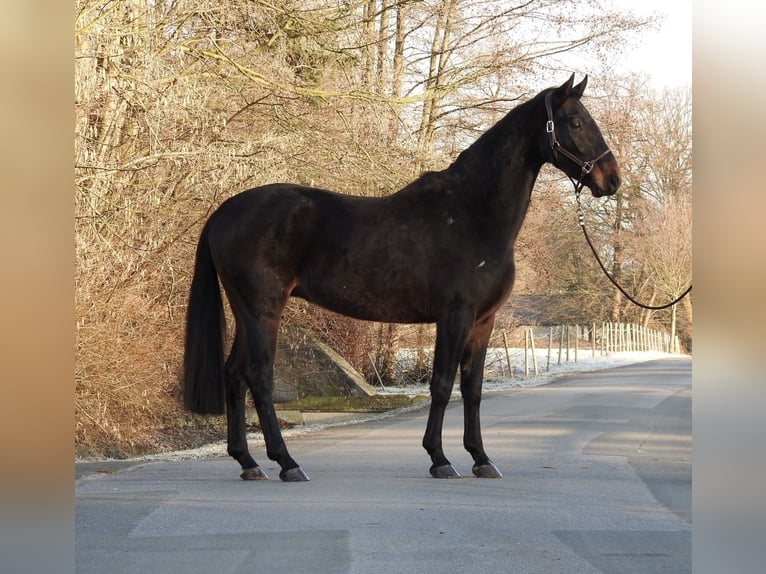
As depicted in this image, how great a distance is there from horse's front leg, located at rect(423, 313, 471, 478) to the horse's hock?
652cm

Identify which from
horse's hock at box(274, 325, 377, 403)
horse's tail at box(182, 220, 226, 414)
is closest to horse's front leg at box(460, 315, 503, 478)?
horse's tail at box(182, 220, 226, 414)

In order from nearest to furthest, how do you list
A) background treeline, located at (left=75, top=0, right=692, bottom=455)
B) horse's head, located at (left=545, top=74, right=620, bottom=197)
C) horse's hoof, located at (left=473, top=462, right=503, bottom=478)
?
horse's hoof, located at (left=473, top=462, right=503, bottom=478) < horse's head, located at (left=545, top=74, right=620, bottom=197) < background treeline, located at (left=75, top=0, right=692, bottom=455)

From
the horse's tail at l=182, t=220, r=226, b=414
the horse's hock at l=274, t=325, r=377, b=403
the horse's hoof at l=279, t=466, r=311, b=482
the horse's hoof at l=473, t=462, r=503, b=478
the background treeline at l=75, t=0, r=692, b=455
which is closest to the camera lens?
the horse's hoof at l=279, t=466, r=311, b=482

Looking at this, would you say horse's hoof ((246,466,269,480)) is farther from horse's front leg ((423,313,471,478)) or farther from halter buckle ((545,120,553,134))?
halter buckle ((545,120,553,134))

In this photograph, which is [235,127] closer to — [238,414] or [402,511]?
[238,414]

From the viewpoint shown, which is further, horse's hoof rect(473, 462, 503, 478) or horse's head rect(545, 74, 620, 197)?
horse's head rect(545, 74, 620, 197)

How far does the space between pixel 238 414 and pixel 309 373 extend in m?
6.76

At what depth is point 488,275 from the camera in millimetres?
6855

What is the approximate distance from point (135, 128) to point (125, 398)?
2.78 metres

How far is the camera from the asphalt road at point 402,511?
4.21m

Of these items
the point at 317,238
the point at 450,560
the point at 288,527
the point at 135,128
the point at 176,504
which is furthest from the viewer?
the point at 135,128

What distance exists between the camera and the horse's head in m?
6.90
